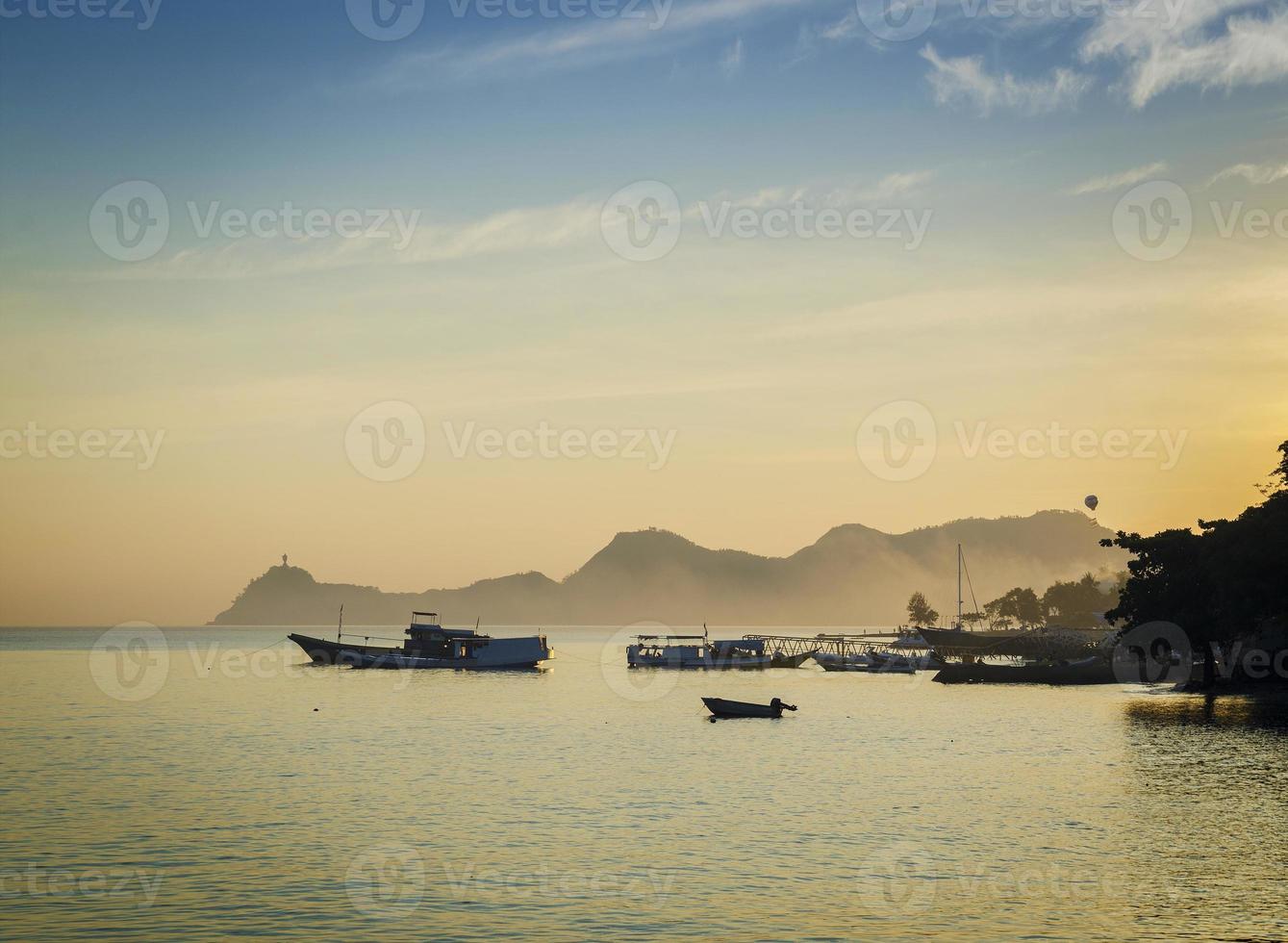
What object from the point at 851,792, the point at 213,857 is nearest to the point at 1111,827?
the point at 851,792

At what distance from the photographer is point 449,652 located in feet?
550

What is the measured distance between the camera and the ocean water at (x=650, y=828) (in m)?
30.5

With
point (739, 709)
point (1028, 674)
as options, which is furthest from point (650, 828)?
point (1028, 674)

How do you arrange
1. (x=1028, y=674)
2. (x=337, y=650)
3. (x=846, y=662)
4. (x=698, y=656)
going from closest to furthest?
(x=1028, y=674) → (x=337, y=650) → (x=698, y=656) → (x=846, y=662)

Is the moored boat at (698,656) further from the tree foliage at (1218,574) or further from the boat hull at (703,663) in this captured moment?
the tree foliage at (1218,574)

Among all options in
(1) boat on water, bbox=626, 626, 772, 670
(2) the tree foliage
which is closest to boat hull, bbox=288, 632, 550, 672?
(1) boat on water, bbox=626, 626, 772, 670

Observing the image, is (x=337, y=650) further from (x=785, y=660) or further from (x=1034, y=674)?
(x=1034, y=674)

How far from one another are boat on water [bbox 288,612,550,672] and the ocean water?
73648 millimetres

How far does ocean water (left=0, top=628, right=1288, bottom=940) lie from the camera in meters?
30.5

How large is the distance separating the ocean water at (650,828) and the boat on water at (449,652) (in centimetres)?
7365

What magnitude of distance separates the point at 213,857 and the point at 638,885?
1530 cm

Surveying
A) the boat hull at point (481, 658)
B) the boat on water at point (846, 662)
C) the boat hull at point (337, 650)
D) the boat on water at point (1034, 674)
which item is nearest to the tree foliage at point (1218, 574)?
the boat on water at point (1034, 674)

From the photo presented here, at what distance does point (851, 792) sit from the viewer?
2080 inches

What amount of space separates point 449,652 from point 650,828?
421ft
